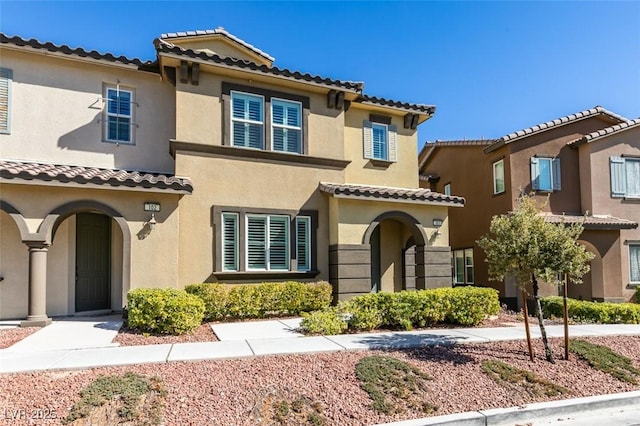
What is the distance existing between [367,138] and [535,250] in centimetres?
859

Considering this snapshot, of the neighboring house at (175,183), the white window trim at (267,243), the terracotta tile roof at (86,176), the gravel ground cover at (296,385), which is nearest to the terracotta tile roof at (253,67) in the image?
the neighboring house at (175,183)

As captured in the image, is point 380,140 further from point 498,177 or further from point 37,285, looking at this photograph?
point 37,285

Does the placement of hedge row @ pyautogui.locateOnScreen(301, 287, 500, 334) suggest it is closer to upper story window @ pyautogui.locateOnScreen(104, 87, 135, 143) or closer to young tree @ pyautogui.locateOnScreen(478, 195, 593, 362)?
young tree @ pyautogui.locateOnScreen(478, 195, 593, 362)

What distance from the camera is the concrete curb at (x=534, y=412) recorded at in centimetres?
525

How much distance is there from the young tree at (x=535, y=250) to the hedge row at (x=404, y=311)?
2725 millimetres

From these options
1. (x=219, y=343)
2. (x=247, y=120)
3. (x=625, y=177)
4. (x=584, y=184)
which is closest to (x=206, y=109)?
(x=247, y=120)

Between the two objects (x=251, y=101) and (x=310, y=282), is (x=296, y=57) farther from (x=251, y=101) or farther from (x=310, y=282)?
(x=310, y=282)

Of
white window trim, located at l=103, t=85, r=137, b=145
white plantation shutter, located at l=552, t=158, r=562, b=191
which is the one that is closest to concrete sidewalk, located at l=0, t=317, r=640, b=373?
white window trim, located at l=103, t=85, r=137, b=145

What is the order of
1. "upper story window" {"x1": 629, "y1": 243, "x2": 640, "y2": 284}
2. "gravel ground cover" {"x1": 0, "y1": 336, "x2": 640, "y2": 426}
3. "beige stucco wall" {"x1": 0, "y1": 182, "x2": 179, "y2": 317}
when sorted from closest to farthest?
Answer: "gravel ground cover" {"x1": 0, "y1": 336, "x2": 640, "y2": 426}, "beige stucco wall" {"x1": 0, "y1": 182, "x2": 179, "y2": 317}, "upper story window" {"x1": 629, "y1": 243, "x2": 640, "y2": 284}

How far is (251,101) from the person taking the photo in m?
12.3

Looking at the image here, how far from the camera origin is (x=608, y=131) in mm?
16703

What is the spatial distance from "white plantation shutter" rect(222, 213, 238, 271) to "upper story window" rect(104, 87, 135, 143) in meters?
3.75

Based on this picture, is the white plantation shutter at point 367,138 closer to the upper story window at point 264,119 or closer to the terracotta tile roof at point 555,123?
the upper story window at point 264,119

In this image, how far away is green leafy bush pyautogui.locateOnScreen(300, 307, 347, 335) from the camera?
8.77 m
